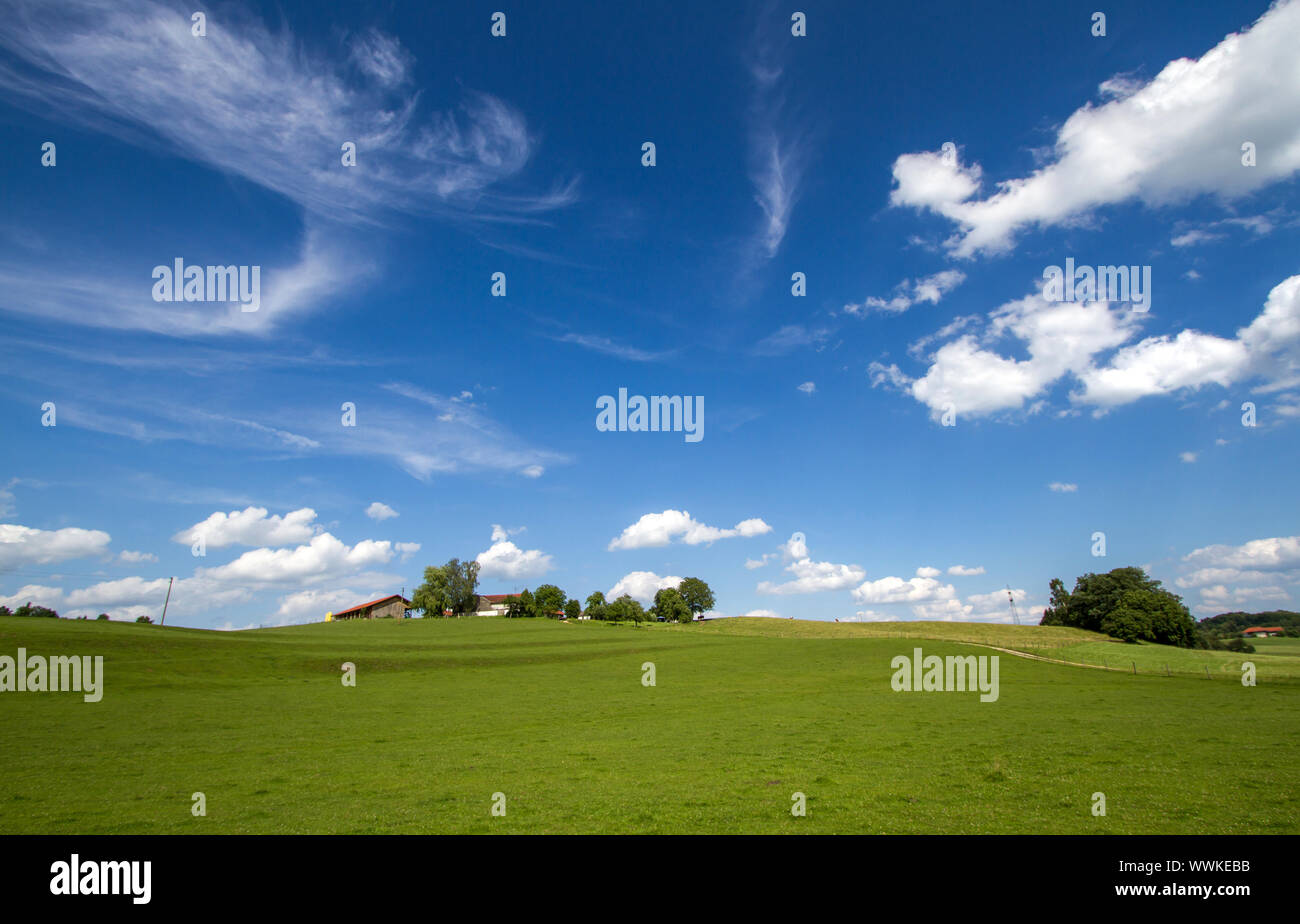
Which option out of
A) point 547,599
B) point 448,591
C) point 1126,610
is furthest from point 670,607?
point 1126,610

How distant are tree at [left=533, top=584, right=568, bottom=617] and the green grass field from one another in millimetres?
120469

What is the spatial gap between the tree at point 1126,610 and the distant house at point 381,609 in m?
179

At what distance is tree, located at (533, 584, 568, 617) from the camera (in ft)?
595

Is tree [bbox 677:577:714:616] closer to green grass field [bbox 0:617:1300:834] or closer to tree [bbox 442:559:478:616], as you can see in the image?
tree [bbox 442:559:478:616]

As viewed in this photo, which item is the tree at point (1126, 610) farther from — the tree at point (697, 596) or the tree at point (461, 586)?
the tree at point (461, 586)

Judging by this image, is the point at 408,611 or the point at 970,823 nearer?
the point at 970,823

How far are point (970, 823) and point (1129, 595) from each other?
5158 inches

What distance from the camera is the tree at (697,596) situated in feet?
644

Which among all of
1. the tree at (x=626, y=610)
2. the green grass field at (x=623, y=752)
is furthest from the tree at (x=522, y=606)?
the green grass field at (x=623, y=752)

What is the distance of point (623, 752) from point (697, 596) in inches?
6819
